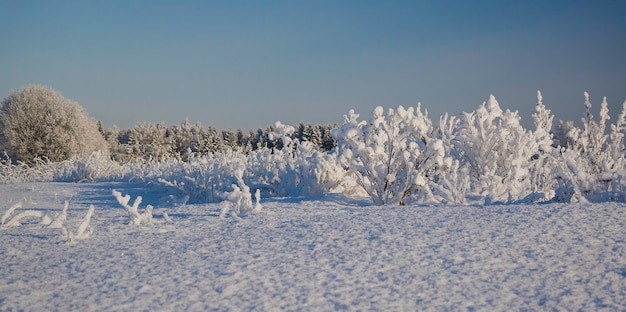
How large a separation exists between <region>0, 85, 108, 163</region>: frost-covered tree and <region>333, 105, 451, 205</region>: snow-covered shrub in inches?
677

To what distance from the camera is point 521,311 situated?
173 centimetres

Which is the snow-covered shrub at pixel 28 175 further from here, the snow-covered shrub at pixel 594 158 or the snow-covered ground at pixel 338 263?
the snow-covered shrub at pixel 594 158

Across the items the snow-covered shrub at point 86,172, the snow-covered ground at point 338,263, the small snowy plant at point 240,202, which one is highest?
the snow-covered shrub at point 86,172

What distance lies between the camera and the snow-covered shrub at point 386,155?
4434mm

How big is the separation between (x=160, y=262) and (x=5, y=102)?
21112 millimetres

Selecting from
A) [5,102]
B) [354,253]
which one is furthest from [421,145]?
[5,102]

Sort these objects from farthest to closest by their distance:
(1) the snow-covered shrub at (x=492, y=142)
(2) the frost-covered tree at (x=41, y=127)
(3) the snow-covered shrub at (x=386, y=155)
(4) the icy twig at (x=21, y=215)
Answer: (2) the frost-covered tree at (x=41, y=127)
(1) the snow-covered shrub at (x=492, y=142)
(3) the snow-covered shrub at (x=386, y=155)
(4) the icy twig at (x=21, y=215)

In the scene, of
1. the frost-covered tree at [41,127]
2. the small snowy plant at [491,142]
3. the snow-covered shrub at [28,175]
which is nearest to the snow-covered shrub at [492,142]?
the small snowy plant at [491,142]

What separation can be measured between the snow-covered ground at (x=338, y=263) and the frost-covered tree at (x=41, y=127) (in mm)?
17439

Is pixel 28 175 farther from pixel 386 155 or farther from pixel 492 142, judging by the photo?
pixel 492 142

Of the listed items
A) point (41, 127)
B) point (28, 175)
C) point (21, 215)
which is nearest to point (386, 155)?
point (21, 215)

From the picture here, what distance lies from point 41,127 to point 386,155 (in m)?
18.4

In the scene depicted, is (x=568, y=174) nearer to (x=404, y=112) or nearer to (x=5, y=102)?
(x=404, y=112)

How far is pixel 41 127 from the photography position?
747 inches
